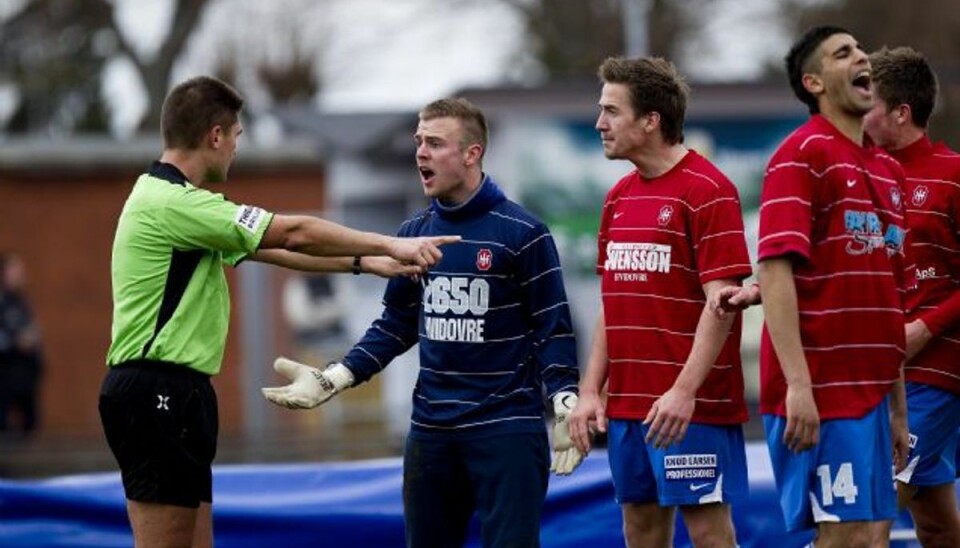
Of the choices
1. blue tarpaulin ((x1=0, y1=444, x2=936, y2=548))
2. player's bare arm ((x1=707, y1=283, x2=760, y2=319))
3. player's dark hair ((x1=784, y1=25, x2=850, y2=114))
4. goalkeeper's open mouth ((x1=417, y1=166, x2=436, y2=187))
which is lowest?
blue tarpaulin ((x1=0, y1=444, x2=936, y2=548))

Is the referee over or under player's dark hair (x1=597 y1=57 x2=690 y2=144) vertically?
under

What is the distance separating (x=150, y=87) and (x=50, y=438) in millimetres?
15970

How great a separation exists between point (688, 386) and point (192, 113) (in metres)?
2.11

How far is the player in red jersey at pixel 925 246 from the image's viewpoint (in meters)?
7.57

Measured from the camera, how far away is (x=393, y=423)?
21062 millimetres

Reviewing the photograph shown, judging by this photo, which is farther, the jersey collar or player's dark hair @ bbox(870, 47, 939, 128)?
player's dark hair @ bbox(870, 47, 939, 128)

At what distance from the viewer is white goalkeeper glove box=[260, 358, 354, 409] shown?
7.36 m

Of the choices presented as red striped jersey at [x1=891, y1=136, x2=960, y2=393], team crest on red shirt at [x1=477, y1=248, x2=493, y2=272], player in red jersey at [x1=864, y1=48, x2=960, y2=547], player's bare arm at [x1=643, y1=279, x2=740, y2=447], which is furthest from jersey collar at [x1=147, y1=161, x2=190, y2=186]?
red striped jersey at [x1=891, y1=136, x2=960, y2=393]

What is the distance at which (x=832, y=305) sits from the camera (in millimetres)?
6410

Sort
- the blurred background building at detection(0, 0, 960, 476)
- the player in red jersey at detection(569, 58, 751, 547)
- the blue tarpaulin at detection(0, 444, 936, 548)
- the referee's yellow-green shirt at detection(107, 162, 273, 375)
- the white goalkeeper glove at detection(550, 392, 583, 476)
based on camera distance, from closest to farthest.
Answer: the player in red jersey at detection(569, 58, 751, 547) < the referee's yellow-green shirt at detection(107, 162, 273, 375) < the white goalkeeper glove at detection(550, 392, 583, 476) < the blue tarpaulin at detection(0, 444, 936, 548) < the blurred background building at detection(0, 0, 960, 476)

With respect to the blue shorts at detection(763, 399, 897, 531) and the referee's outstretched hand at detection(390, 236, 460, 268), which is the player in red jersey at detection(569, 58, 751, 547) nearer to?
the blue shorts at detection(763, 399, 897, 531)

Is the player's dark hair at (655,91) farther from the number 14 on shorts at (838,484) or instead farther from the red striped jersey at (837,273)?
the number 14 on shorts at (838,484)

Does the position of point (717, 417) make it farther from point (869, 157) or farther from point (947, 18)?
point (947, 18)

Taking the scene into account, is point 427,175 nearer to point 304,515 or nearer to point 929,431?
point 929,431
